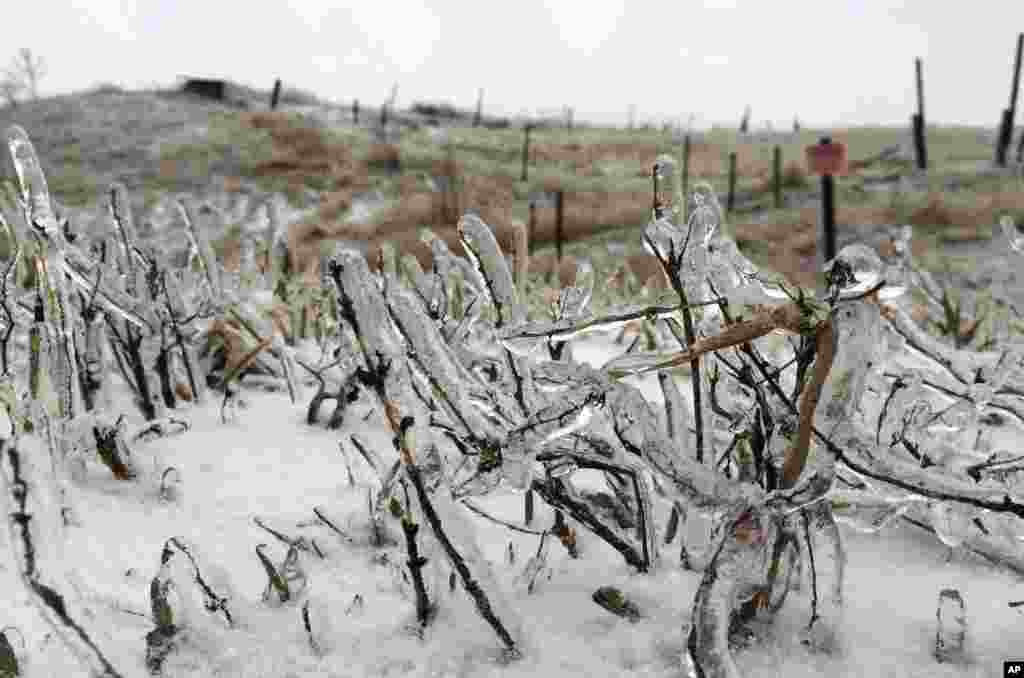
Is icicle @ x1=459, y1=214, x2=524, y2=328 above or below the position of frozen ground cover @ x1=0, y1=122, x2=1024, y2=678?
above

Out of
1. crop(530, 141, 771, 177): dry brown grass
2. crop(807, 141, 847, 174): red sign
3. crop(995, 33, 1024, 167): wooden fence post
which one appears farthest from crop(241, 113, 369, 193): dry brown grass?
crop(995, 33, 1024, 167): wooden fence post

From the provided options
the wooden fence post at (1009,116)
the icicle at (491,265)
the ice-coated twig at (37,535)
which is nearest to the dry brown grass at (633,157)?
the wooden fence post at (1009,116)

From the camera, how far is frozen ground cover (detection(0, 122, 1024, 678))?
52 centimetres

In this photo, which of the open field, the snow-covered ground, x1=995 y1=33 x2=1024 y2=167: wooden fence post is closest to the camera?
the snow-covered ground

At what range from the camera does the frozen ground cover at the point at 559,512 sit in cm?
52

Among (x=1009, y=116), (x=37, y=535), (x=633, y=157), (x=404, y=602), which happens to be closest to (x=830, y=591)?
(x=404, y=602)

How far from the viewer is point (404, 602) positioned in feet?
2.28

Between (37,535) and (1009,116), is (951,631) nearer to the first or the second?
(37,535)

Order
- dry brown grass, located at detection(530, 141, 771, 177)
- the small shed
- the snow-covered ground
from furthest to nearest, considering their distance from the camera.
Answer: the small shed, dry brown grass, located at detection(530, 141, 771, 177), the snow-covered ground

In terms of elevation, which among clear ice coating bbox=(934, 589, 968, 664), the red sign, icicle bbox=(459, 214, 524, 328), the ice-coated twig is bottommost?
clear ice coating bbox=(934, 589, 968, 664)

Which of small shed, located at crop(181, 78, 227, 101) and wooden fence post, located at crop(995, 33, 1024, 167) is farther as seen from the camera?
small shed, located at crop(181, 78, 227, 101)

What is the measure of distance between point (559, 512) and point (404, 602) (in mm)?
Result: 158

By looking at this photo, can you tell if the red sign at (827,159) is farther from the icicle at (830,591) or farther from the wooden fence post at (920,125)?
the wooden fence post at (920,125)

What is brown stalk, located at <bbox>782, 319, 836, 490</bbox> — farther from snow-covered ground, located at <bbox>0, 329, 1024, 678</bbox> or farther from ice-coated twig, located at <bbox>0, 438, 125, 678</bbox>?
ice-coated twig, located at <bbox>0, 438, 125, 678</bbox>
